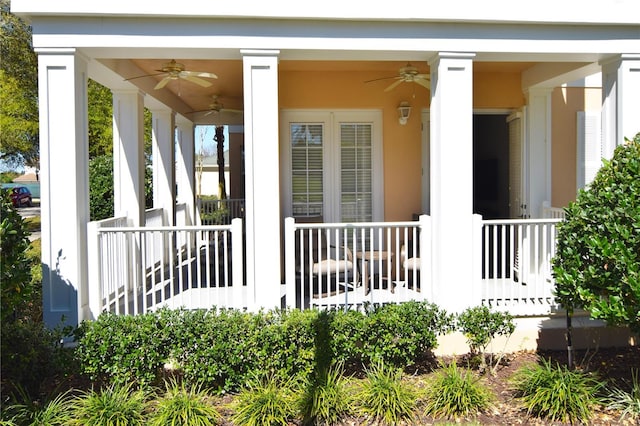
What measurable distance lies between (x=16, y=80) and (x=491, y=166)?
509 inches

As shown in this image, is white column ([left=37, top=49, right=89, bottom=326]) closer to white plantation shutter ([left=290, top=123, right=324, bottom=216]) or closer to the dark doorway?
white plantation shutter ([left=290, top=123, right=324, bottom=216])

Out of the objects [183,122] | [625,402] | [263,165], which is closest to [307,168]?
[263,165]

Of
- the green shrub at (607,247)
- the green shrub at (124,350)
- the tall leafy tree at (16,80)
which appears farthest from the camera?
the tall leafy tree at (16,80)

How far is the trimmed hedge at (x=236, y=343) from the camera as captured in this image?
4129 millimetres

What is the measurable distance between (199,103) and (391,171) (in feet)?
15.0

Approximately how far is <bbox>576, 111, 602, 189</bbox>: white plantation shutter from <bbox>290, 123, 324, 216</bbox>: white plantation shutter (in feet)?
12.2

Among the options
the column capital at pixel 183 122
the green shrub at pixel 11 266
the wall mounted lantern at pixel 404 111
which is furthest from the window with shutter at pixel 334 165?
the column capital at pixel 183 122

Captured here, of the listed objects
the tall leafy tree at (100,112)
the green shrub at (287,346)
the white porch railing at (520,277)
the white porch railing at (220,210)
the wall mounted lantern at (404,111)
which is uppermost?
the tall leafy tree at (100,112)

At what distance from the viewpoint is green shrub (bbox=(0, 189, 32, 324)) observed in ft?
12.4

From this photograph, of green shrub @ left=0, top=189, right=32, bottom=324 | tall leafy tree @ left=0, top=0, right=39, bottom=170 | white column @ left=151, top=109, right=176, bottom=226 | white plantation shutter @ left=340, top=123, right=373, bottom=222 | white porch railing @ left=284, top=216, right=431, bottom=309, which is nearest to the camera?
green shrub @ left=0, top=189, right=32, bottom=324

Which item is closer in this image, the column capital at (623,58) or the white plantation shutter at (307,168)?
the column capital at (623,58)

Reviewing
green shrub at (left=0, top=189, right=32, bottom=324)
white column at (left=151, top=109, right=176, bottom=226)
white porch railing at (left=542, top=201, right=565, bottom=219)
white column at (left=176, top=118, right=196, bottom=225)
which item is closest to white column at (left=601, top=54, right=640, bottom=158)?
white porch railing at (left=542, top=201, right=565, bottom=219)

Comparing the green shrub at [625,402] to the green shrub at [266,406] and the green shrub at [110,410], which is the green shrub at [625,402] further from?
the green shrub at [110,410]

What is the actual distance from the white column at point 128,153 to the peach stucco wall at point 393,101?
2.03 m
